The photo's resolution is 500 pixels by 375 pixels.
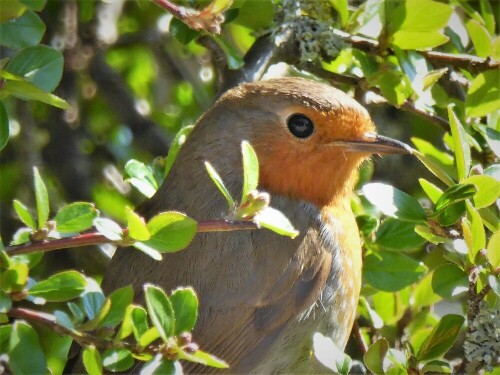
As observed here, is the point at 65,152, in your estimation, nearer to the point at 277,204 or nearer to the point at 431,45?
the point at 277,204

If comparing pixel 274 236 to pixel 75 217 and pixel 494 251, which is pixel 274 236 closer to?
pixel 494 251

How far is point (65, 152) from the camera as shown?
381 cm

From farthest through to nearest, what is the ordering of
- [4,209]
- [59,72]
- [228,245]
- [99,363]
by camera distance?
[4,209], [228,245], [59,72], [99,363]

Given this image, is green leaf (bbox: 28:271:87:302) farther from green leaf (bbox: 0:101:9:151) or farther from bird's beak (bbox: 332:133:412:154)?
bird's beak (bbox: 332:133:412:154)

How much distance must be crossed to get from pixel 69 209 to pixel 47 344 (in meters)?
1.23

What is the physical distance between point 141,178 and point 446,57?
103cm

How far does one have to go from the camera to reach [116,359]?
1.90m

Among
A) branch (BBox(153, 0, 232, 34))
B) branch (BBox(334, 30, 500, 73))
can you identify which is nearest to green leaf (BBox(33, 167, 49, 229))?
branch (BBox(153, 0, 232, 34))

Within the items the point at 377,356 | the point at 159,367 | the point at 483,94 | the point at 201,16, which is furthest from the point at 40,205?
the point at 483,94

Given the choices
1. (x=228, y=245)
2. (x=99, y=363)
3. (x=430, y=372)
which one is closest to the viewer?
(x=99, y=363)

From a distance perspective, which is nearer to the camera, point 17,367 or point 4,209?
point 17,367

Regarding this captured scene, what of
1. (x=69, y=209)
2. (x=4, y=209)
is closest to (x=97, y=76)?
(x=4, y=209)

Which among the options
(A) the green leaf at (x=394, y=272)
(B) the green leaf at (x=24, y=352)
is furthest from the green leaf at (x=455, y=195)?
(B) the green leaf at (x=24, y=352)

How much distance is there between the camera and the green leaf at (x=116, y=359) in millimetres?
1896
